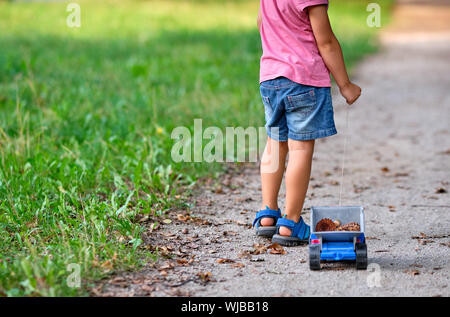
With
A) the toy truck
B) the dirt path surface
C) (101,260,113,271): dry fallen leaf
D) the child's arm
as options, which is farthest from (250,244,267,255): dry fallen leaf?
the child's arm

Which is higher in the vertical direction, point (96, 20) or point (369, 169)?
point (96, 20)

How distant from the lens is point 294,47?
3375 mm

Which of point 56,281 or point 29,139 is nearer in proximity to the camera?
point 56,281

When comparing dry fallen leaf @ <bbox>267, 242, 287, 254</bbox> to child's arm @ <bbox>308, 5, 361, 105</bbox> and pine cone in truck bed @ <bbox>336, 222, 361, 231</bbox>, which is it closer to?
pine cone in truck bed @ <bbox>336, 222, 361, 231</bbox>

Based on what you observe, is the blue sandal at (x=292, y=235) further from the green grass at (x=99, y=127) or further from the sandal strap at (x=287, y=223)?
the green grass at (x=99, y=127)

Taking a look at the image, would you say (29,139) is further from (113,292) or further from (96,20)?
(96,20)

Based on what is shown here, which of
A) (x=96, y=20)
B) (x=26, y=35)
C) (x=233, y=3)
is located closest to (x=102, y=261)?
(x=26, y=35)

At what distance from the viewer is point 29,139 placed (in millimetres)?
5035

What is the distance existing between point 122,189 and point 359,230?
67.0 inches

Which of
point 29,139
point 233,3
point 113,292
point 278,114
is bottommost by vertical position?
point 113,292

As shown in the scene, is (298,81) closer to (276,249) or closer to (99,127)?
(276,249)

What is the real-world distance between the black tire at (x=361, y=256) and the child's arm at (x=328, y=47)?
2.50 ft
